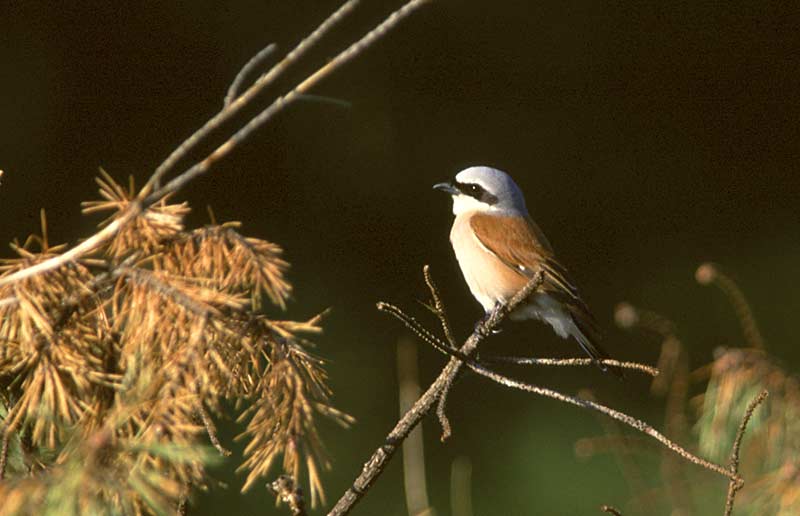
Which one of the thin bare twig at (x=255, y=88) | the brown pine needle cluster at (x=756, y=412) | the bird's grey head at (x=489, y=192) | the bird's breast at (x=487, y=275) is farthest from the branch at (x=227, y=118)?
the bird's grey head at (x=489, y=192)

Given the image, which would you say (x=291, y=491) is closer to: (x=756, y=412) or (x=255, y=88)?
(x=255, y=88)

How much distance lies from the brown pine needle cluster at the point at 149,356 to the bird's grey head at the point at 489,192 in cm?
185

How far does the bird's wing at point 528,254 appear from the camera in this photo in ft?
8.63

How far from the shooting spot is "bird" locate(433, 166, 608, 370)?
2684 mm

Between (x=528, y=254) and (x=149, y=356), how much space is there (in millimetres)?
1756

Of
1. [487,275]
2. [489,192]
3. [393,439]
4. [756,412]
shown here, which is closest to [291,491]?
[393,439]

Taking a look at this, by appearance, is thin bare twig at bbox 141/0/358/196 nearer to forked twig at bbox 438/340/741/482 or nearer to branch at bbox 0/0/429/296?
branch at bbox 0/0/429/296

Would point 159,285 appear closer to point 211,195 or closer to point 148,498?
point 148,498

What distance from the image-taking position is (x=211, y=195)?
405cm

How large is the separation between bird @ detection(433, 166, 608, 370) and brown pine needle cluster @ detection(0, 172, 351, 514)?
4.85 feet

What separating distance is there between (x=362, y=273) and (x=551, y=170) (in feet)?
3.13

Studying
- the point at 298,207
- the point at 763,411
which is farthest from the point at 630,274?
the point at 763,411

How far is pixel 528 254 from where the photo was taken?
9.08 ft

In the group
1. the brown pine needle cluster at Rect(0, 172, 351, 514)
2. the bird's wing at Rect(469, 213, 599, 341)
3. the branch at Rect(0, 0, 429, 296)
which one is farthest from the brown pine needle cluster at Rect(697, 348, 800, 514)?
the branch at Rect(0, 0, 429, 296)
